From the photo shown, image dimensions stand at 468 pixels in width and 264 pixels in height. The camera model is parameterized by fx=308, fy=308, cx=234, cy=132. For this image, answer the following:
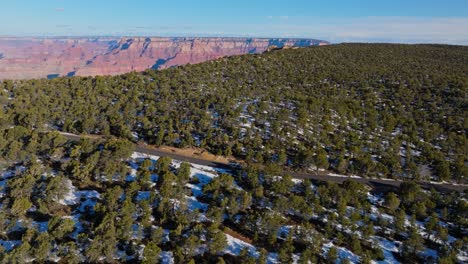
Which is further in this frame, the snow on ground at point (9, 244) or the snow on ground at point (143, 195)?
the snow on ground at point (143, 195)

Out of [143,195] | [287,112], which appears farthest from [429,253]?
[287,112]

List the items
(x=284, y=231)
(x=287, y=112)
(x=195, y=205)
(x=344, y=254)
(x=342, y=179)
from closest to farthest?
(x=344, y=254) < (x=284, y=231) < (x=195, y=205) < (x=342, y=179) < (x=287, y=112)

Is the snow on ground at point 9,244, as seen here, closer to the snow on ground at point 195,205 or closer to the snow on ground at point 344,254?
the snow on ground at point 195,205

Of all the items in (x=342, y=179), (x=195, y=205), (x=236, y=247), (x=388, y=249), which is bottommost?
(x=388, y=249)

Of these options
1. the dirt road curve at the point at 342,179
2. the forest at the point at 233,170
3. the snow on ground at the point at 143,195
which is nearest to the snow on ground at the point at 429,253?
the forest at the point at 233,170

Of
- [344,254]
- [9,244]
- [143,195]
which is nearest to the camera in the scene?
[9,244]

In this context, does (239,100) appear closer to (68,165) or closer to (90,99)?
(90,99)

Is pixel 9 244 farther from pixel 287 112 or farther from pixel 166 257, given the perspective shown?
pixel 287 112

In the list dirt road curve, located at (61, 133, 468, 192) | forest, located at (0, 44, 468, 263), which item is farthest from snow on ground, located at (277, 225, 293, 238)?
dirt road curve, located at (61, 133, 468, 192)

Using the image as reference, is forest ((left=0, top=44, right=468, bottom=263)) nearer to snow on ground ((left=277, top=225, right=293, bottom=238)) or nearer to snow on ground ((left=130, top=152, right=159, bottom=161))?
snow on ground ((left=130, top=152, right=159, bottom=161))
